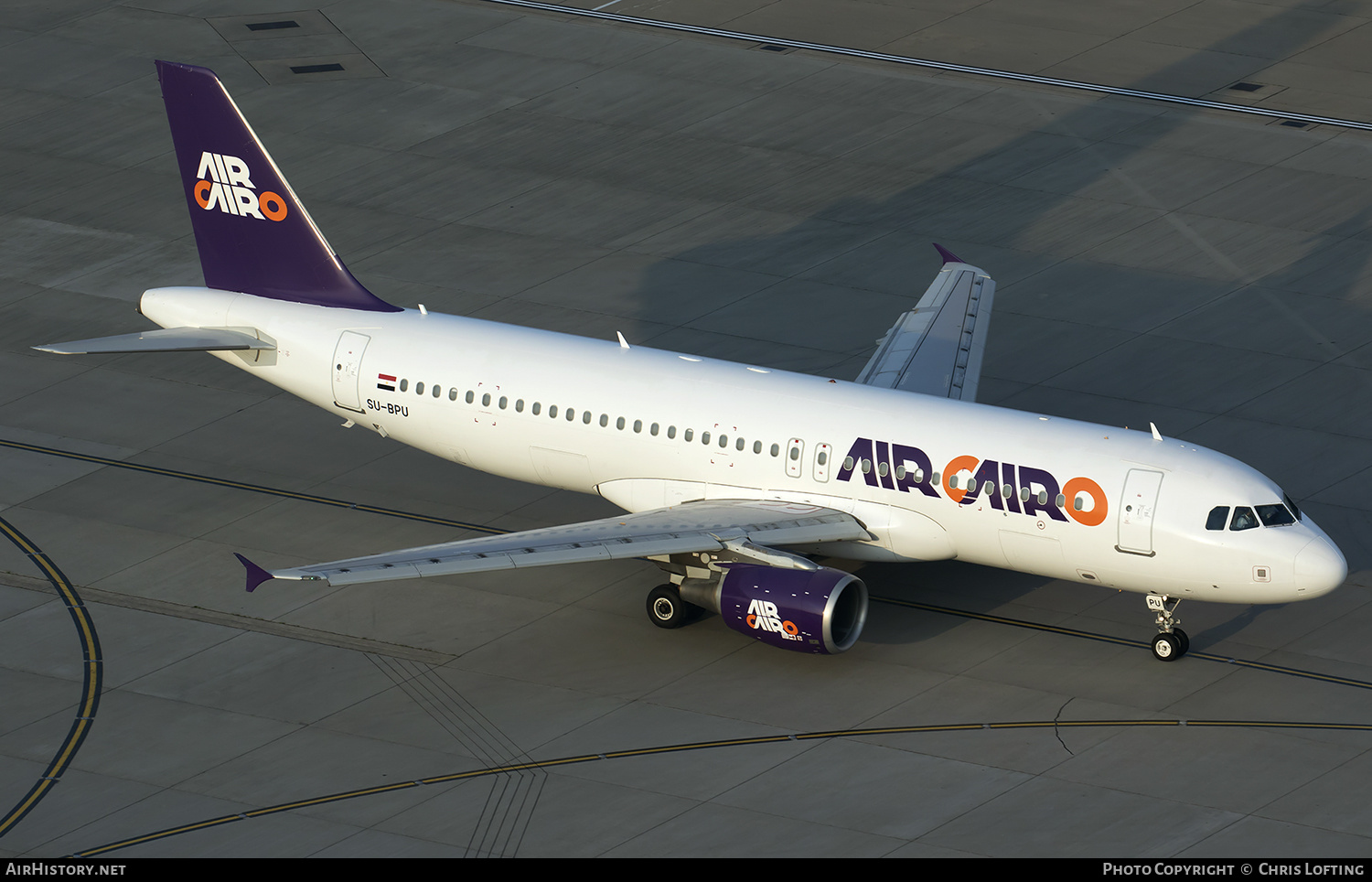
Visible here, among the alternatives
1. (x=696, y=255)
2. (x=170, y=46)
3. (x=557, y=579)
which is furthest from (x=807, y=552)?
(x=170, y=46)

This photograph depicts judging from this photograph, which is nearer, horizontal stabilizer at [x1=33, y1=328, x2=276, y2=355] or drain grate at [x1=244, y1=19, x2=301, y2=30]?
horizontal stabilizer at [x1=33, y1=328, x2=276, y2=355]

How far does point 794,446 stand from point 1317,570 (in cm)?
1087

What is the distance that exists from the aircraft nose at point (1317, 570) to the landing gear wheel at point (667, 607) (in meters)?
12.5

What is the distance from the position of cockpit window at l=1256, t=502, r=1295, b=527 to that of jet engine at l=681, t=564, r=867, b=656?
7.98 metres

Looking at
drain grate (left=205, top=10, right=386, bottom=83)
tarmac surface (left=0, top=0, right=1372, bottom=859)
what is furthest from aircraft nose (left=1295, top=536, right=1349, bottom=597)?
drain grate (left=205, top=10, right=386, bottom=83)

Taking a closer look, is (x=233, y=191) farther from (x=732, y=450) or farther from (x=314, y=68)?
(x=314, y=68)

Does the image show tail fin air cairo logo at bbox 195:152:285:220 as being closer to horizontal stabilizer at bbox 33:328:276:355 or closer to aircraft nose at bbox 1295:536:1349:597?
horizontal stabilizer at bbox 33:328:276:355

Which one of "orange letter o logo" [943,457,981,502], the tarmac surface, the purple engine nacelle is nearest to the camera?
the tarmac surface

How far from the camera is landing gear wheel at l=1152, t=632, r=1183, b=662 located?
38.1m

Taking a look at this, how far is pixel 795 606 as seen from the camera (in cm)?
3684

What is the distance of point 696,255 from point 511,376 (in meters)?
16.3

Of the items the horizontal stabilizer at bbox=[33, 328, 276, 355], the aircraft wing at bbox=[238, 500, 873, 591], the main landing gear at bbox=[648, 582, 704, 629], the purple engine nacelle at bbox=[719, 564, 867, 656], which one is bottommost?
the main landing gear at bbox=[648, 582, 704, 629]

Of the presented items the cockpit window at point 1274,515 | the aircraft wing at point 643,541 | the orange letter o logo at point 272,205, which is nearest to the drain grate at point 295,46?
the orange letter o logo at point 272,205
